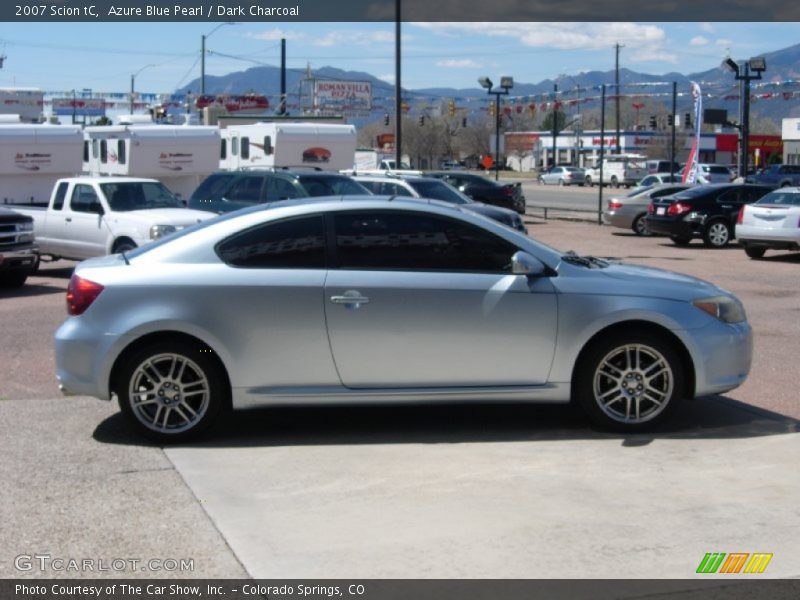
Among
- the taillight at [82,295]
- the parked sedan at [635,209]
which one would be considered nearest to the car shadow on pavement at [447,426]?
the taillight at [82,295]

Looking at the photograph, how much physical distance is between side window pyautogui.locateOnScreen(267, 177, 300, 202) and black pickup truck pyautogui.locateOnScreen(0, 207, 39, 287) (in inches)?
176

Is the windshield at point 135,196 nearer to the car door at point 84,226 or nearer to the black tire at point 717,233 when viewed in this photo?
the car door at point 84,226

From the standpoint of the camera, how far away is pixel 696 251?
2514 cm

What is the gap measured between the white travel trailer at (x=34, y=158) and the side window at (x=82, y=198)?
5.42 m

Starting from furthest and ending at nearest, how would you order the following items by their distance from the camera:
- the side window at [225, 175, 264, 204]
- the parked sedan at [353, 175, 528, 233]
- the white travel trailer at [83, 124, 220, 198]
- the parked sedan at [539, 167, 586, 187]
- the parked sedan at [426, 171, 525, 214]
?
1. the parked sedan at [539, 167, 586, 187]
2. the parked sedan at [426, 171, 525, 214]
3. the white travel trailer at [83, 124, 220, 198]
4. the parked sedan at [353, 175, 528, 233]
5. the side window at [225, 175, 264, 204]

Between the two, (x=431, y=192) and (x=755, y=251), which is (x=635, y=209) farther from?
(x=431, y=192)

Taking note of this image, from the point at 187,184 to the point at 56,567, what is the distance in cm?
2499

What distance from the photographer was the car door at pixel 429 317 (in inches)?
292

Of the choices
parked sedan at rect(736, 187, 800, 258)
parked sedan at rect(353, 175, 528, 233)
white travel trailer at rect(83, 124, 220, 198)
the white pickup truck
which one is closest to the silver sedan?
the white pickup truck

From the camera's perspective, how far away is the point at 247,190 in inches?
812

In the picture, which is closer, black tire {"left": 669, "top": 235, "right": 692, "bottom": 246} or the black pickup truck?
the black pickup truck

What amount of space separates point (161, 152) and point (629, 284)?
22.6 meters

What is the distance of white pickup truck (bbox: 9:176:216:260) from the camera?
17281mm

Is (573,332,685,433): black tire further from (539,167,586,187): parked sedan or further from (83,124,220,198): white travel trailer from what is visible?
(539,167,586,187): parked sedan
